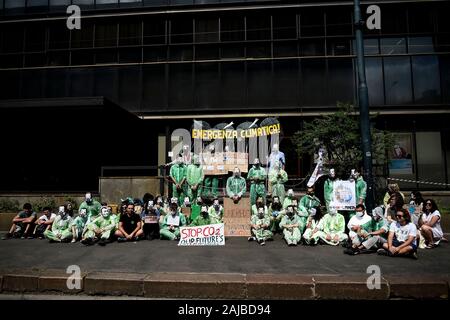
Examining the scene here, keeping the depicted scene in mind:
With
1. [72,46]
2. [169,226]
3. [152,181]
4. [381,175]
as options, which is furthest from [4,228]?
[381,175]

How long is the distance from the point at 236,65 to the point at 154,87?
4.56 m

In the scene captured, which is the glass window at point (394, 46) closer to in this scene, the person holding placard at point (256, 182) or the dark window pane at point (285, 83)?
the dark window pane at point (285, 83)

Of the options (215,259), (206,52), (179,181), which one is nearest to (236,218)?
(215,259)

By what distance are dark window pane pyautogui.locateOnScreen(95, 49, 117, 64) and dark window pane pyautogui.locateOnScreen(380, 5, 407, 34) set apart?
14.4 m

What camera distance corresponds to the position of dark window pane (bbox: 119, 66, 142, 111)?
17.0 metres

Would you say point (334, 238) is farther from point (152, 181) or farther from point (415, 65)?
point (415, 65)

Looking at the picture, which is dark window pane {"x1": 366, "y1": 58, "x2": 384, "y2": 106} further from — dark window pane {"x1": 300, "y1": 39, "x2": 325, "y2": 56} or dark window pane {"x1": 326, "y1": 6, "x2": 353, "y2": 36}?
dark window pane {"x1": 300, "y1": 39, "x2": 325, "y2": 56}

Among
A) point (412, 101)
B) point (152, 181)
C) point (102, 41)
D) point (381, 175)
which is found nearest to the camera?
point (152, 181)

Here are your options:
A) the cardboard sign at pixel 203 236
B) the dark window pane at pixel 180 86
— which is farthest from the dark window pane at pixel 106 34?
the cardboard sign at pixel 203 236

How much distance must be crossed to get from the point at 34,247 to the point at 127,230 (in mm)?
2557

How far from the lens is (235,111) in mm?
16438

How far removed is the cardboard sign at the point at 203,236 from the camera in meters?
8.84

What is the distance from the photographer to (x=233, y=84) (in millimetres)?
16625

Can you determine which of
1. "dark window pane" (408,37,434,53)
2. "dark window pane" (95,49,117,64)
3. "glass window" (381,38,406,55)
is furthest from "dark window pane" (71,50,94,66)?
"dark window pane" (408,37,434,53)
